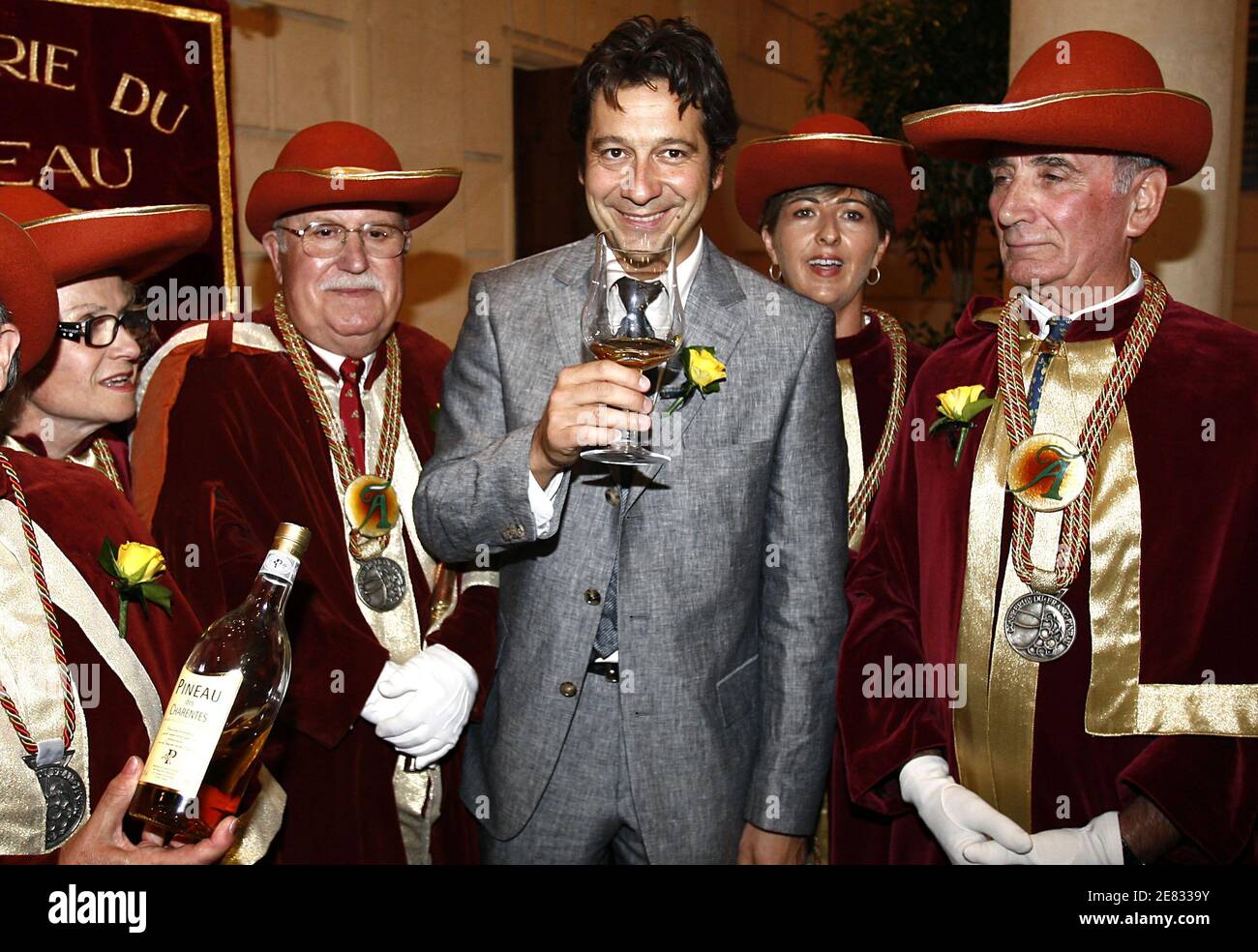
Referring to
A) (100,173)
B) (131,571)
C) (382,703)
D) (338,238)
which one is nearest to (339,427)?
(338,238)

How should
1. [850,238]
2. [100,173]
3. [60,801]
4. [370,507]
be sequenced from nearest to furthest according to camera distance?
1. [60,801]
2. [370,507]
3. [850,238]
4. [100,173]

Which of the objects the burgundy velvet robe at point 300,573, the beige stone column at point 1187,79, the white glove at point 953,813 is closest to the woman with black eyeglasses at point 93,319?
the burgundy velvet robe at point 300,573

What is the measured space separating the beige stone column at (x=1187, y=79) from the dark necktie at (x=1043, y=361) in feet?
4.86

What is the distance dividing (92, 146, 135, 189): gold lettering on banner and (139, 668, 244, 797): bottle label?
275 centimetres

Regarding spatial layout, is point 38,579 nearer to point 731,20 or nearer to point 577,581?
point 577,581

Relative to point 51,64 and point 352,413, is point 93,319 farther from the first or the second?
point 51,64

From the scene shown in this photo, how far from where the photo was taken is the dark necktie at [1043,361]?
237 cm

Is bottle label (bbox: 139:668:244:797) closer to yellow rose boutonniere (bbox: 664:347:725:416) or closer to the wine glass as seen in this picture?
the wine glass

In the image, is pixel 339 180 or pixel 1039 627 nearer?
pixel 1039 627

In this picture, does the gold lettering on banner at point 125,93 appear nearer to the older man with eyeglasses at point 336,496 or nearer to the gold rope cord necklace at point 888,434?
the older man with eyeglasses at point 336,496

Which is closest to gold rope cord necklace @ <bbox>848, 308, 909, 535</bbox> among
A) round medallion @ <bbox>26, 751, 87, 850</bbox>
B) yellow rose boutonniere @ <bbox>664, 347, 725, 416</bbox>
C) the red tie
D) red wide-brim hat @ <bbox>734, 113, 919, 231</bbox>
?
red wide-brim hat @ <bbox>734, 113, 919, 231</bbox>

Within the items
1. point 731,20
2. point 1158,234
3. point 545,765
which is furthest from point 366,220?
point 731,20

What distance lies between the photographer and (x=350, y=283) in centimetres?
300

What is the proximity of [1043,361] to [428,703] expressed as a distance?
1520mm
